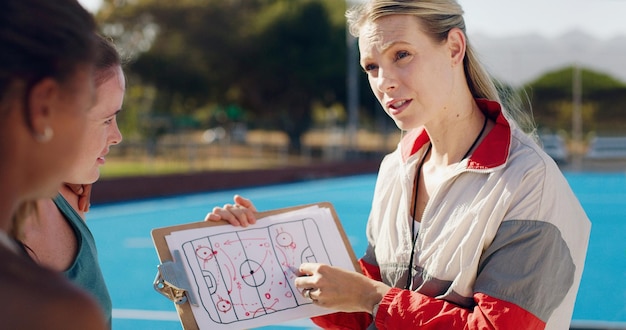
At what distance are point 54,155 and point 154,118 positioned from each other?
25.6m

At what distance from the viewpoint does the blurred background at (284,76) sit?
2783cm

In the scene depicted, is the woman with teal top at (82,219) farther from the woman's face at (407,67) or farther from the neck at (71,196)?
the woman's face at (407,67)

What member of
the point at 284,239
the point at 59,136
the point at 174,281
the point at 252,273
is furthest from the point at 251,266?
the point at 59,136

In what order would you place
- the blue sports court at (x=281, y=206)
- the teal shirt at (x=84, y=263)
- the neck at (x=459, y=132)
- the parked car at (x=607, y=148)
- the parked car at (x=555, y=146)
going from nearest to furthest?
the teal shirt at (x=84, y=263), the neck at (x=459, y=132), the blue sports court at (x=281, y=206), the parked car at (x=555, y=146), the parked car at (x=607, y=148)

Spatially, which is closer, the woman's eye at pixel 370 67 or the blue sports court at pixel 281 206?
the woman's eye at pixel 370 67

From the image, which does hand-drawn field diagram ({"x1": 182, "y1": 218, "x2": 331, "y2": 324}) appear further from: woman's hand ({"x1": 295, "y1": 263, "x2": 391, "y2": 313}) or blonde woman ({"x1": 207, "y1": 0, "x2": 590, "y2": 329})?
woman's hand ({"x1": 295, "y1": 263, "x2": 391, "y2": 313})

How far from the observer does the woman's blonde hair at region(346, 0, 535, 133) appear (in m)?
2.11

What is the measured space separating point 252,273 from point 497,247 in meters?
0.82

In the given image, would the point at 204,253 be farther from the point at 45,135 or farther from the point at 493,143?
the point at 45,135

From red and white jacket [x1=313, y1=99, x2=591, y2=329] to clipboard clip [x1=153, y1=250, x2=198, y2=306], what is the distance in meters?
0.57

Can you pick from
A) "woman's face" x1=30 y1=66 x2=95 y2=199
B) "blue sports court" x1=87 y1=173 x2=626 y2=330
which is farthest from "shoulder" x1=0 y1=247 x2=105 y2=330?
"blue sports court" x1=87 y1=173 x2=626 y2=330

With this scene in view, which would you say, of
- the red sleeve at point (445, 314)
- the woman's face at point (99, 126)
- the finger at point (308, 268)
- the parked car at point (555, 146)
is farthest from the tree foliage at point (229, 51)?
the red sleeve at point (445, 314)

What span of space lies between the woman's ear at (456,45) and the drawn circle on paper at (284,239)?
0.79m

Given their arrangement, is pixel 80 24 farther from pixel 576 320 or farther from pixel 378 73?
pixel 576 320
